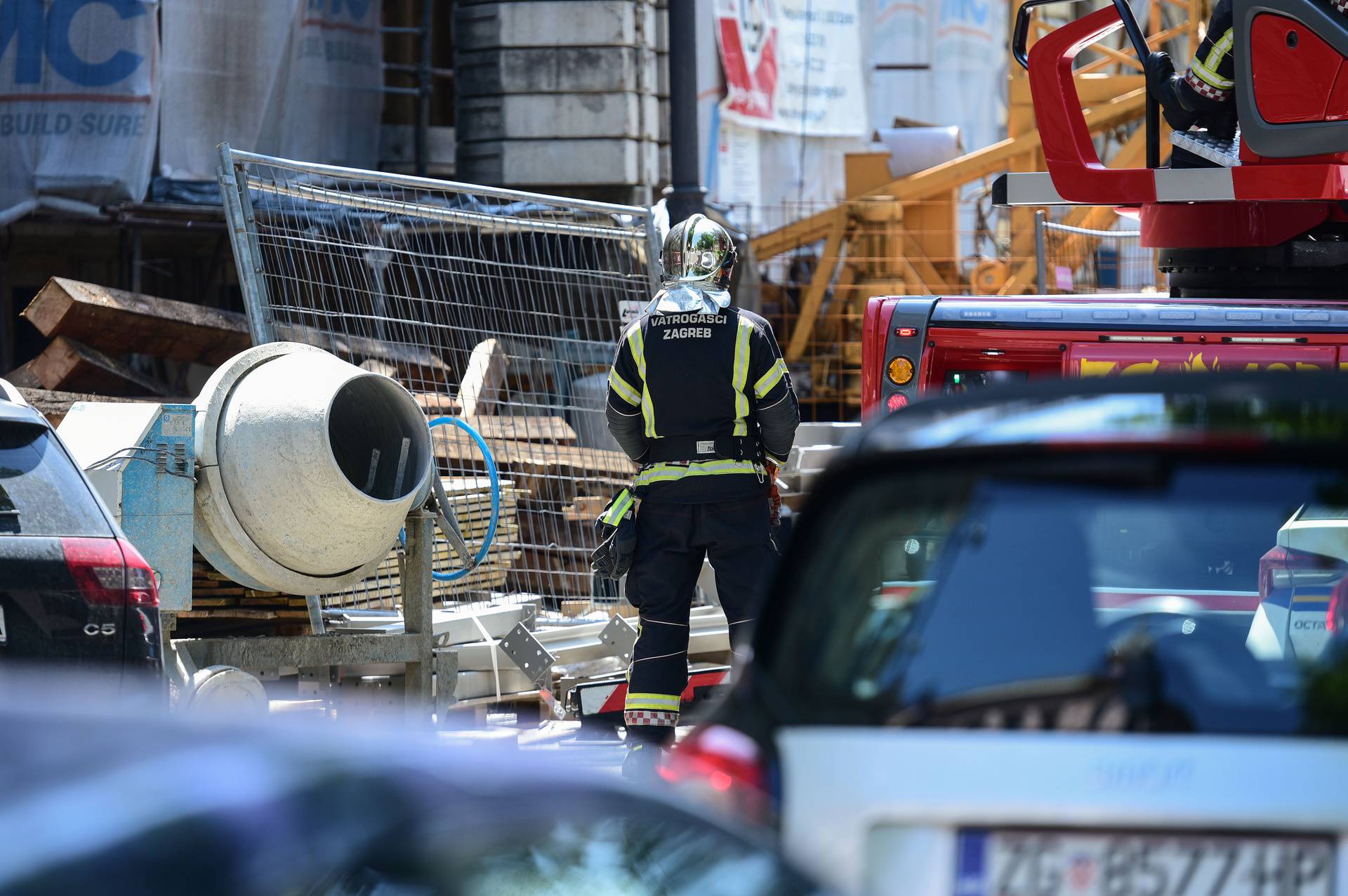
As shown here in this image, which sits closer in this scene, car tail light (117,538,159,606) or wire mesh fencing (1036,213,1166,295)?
car tail light (117,538,159,606)

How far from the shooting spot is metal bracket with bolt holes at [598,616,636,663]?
8109 millimetres

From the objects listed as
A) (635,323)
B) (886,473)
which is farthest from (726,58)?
(886,473)

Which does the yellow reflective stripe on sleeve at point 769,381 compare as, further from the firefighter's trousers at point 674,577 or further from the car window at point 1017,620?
the car window at point 1017,620

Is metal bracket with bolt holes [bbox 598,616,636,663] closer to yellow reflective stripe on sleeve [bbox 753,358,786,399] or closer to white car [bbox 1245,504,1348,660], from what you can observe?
yellow reflective stripe on sleeve [bbox 753,358,786,399]

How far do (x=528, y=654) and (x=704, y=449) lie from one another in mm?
1594

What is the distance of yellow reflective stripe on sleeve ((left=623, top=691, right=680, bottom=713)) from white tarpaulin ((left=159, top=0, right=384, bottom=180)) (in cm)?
1010

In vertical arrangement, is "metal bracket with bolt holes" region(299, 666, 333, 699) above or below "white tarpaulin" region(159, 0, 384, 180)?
below

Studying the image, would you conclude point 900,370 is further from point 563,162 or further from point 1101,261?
point 1101,261

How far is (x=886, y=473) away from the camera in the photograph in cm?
273

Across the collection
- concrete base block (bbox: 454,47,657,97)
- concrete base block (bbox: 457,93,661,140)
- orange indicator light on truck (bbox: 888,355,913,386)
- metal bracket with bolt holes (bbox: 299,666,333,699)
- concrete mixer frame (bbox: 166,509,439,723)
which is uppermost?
concrete base block (bbox: 454,47,657,97)

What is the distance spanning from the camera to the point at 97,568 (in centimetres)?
476

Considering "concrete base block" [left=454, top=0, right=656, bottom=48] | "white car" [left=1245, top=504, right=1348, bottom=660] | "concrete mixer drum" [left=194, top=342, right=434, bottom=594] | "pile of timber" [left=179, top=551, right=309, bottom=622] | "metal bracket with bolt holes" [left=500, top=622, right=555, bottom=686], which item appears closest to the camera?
"white car" [left=1245, top=504, right=1348, bottom=660]

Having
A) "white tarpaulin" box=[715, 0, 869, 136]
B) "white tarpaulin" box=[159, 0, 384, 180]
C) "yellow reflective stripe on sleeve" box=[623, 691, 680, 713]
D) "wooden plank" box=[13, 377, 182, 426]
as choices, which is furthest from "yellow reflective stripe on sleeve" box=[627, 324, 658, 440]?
"white tarpaulin" box=[715, 0, 869, 136]

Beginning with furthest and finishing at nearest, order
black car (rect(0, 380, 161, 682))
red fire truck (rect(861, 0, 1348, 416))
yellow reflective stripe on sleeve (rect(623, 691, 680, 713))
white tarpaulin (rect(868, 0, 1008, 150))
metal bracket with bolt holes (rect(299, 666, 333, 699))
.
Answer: white tarpaulin (rect(868, 0, 1008, 150)) → metal bracket with bolt holes (rect(299, 666, 333, 699)) → yellow reflective stripe on sleeve (rect(623, 691, 680, 713)) → red fire truck (rect(861, 0, 1348, 416)) → black car (rect(0, 380, 161, 682))
